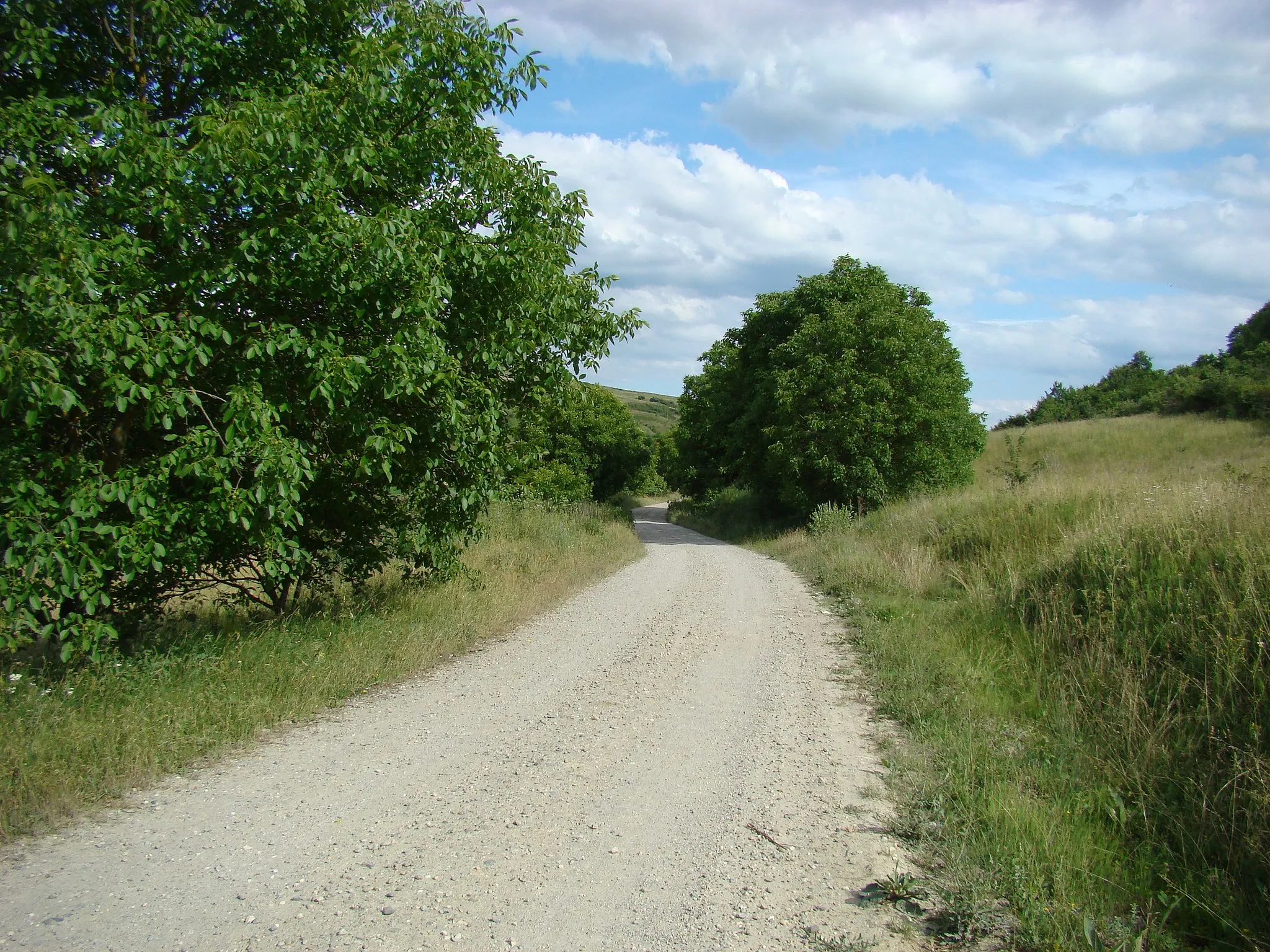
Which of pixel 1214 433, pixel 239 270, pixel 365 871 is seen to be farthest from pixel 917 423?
pixel 365 871

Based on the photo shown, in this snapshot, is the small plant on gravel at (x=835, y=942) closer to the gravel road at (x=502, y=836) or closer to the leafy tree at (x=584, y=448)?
the gravel road at (x=502, y=836)

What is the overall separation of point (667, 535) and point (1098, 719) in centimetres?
2592

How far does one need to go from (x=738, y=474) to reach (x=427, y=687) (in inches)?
1026

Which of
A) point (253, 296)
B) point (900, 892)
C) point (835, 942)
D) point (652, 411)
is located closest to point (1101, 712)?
point (900, 892)

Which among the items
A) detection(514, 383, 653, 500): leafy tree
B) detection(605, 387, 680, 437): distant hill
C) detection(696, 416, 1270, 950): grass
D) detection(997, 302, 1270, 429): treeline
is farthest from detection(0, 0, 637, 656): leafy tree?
detection(605, 387, 680, 437): distant hill

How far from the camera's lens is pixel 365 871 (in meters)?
3.64

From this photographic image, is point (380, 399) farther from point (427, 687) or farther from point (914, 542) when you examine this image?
point (914, 542)

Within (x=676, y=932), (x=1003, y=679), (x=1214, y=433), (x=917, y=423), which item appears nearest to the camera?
(x=676, y=932)

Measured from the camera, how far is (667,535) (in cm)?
3128

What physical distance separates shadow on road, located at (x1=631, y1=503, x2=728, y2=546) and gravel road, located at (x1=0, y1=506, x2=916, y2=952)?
19.2 metres

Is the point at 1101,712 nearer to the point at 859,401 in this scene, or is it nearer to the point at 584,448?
the point at 859,401

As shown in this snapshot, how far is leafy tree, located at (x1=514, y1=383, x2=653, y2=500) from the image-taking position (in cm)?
941

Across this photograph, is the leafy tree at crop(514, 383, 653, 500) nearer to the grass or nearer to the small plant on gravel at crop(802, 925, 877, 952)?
the grass

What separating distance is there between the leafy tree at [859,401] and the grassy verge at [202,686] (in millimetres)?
15665
